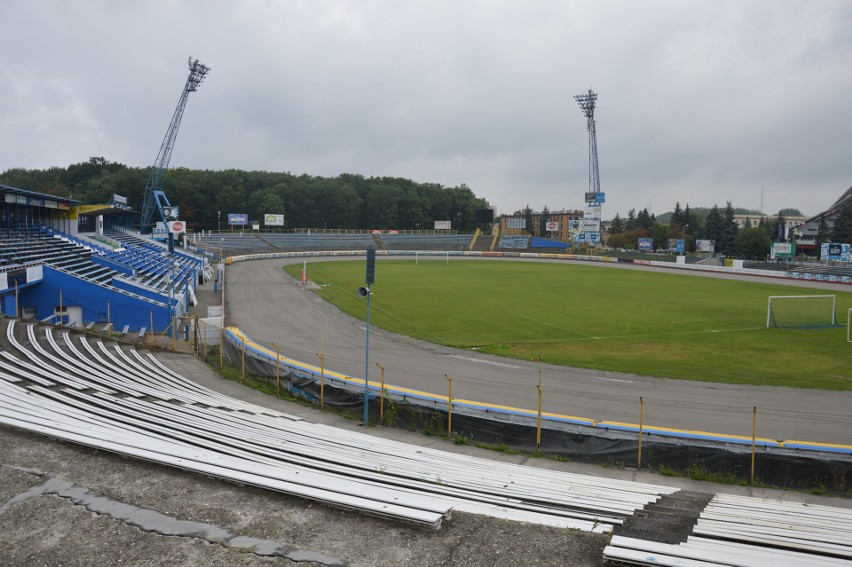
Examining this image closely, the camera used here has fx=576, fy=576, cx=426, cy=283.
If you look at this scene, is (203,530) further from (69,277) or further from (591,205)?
(591,205)

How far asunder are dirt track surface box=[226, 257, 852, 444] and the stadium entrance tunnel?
267 centimetres

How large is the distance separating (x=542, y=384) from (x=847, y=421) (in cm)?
880

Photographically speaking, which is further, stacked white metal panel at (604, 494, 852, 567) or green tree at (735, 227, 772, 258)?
green tree at (735, 227, 772, 258)

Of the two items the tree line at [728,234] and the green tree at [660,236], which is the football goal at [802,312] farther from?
the green tree at [660,236]

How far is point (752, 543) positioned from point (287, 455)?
22.7ft

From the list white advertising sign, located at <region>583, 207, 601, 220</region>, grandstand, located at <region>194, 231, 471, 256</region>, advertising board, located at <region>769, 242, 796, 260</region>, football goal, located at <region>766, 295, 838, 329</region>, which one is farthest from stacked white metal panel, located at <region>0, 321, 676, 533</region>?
white advertising sign, located at <region>583, 207, 601, 220</region>

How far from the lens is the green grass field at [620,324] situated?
939 inches

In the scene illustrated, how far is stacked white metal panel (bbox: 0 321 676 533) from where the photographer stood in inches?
294

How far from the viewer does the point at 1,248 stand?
30.7 metres

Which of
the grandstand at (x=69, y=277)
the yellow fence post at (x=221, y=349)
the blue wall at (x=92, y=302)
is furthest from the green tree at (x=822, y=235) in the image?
the blue wall at (x=92, y=302)

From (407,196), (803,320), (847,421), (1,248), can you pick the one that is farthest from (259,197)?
(847,421)

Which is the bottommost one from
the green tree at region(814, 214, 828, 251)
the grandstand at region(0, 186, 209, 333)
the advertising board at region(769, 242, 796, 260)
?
the grandstand at region(0, 186, 209, 333)

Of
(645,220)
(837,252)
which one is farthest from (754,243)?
(645,220)

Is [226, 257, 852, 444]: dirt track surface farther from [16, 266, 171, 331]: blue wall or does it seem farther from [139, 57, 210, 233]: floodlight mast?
[139, 57, 210, 233]: floodlight mast
